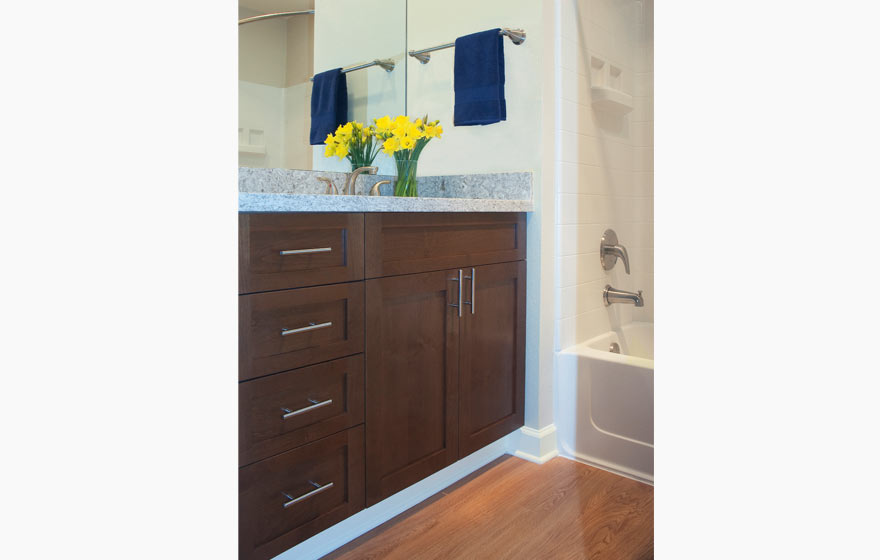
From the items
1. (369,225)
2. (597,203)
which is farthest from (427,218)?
(597,203)

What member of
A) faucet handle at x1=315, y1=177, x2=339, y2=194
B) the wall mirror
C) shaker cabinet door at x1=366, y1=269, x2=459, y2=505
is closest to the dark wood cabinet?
shaker cabinet door at x1=366, y1=269, x2=459, y2=505

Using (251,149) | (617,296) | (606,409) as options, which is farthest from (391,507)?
(617,296)

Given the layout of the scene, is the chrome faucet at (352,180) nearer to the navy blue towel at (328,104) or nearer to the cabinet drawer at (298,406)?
the navy blue towel at (328,104)

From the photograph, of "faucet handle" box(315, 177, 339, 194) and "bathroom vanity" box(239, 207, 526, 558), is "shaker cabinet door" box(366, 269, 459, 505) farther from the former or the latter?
"faucet handle" box(315, 177, 339, 194)

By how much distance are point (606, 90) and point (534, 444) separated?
1331 mm

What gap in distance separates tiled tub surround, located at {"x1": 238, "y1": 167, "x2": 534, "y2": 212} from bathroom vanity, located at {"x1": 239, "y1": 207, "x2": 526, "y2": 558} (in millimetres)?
22

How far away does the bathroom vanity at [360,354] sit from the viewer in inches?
52.4

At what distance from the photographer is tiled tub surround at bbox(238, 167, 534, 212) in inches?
53.0

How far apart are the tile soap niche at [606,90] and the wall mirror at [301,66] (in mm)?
741

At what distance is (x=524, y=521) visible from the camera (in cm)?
180

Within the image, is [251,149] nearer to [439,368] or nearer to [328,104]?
[328,104]
